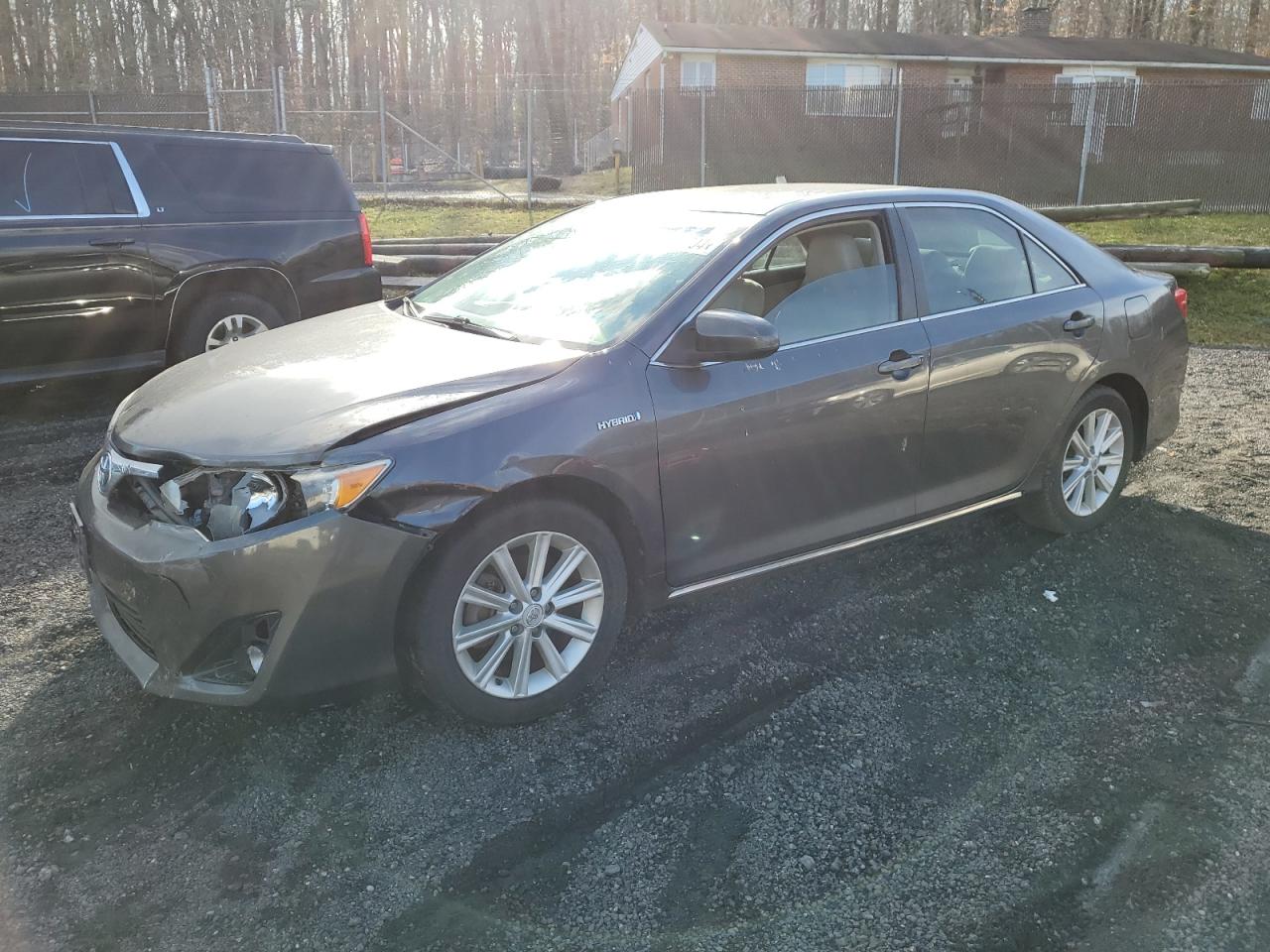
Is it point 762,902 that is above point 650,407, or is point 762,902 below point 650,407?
below

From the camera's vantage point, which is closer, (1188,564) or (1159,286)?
(1188,564)

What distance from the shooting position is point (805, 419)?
3680 mm

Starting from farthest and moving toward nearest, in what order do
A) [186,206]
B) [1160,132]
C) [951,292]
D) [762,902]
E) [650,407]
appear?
[1160,132]
[186,206]
[951,292]
[650,407]
[762,902]

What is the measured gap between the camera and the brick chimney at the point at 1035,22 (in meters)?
34.0

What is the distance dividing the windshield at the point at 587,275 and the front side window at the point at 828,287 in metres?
0.26

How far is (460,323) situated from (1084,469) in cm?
300

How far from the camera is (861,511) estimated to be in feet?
12.9

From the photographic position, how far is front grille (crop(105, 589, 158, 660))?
302 cm

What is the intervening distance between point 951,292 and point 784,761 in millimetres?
2160

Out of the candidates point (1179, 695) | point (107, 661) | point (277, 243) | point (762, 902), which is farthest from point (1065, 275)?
point (277, 243)

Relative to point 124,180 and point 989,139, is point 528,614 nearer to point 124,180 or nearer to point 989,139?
point 124,180

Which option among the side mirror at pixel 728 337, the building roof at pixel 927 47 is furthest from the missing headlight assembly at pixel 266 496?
the building roof at pixel 927 47

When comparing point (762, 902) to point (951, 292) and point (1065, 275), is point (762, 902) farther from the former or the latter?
point (1065, 275)

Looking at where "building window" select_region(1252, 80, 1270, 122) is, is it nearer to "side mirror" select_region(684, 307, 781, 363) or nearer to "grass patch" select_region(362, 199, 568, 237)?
"grass patch" select_region(362, 199, 568, 237)
